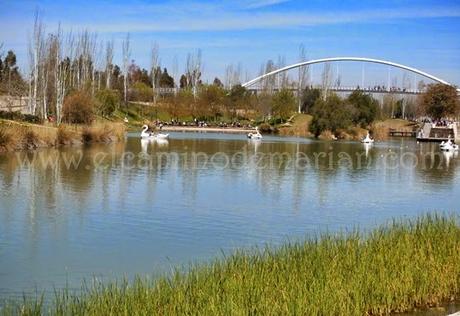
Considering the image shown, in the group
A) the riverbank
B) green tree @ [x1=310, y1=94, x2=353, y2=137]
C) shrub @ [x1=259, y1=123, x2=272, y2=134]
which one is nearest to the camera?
the riverbank

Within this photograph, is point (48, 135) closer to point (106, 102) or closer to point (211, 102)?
point (106, 102)

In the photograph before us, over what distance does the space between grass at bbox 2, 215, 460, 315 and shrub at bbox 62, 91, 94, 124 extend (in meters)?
39.0

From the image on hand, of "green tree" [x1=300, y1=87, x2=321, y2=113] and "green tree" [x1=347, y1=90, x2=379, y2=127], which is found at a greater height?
"green tree" [x1=300, y1=87, x2=321, y2=113]

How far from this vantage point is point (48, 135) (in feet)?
117

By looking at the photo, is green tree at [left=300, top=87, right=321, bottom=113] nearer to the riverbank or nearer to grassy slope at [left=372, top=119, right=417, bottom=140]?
grassy slope at [left=372, top=119, right=417, bottom=140]

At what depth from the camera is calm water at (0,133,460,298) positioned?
11.1 metres

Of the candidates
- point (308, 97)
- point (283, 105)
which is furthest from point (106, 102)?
point (308, 97)

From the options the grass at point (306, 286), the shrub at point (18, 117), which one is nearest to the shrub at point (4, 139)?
the shrub at point (18, 117)

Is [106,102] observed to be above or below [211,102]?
below

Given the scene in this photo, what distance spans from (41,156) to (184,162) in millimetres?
6217

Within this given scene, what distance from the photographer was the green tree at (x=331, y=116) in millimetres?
70688

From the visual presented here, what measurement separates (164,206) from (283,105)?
68.9 meters

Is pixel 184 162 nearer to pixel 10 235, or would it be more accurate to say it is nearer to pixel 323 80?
pixel 10 235

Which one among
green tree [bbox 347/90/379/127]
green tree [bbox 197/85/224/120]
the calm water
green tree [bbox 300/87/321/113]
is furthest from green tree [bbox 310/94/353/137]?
the calm water
